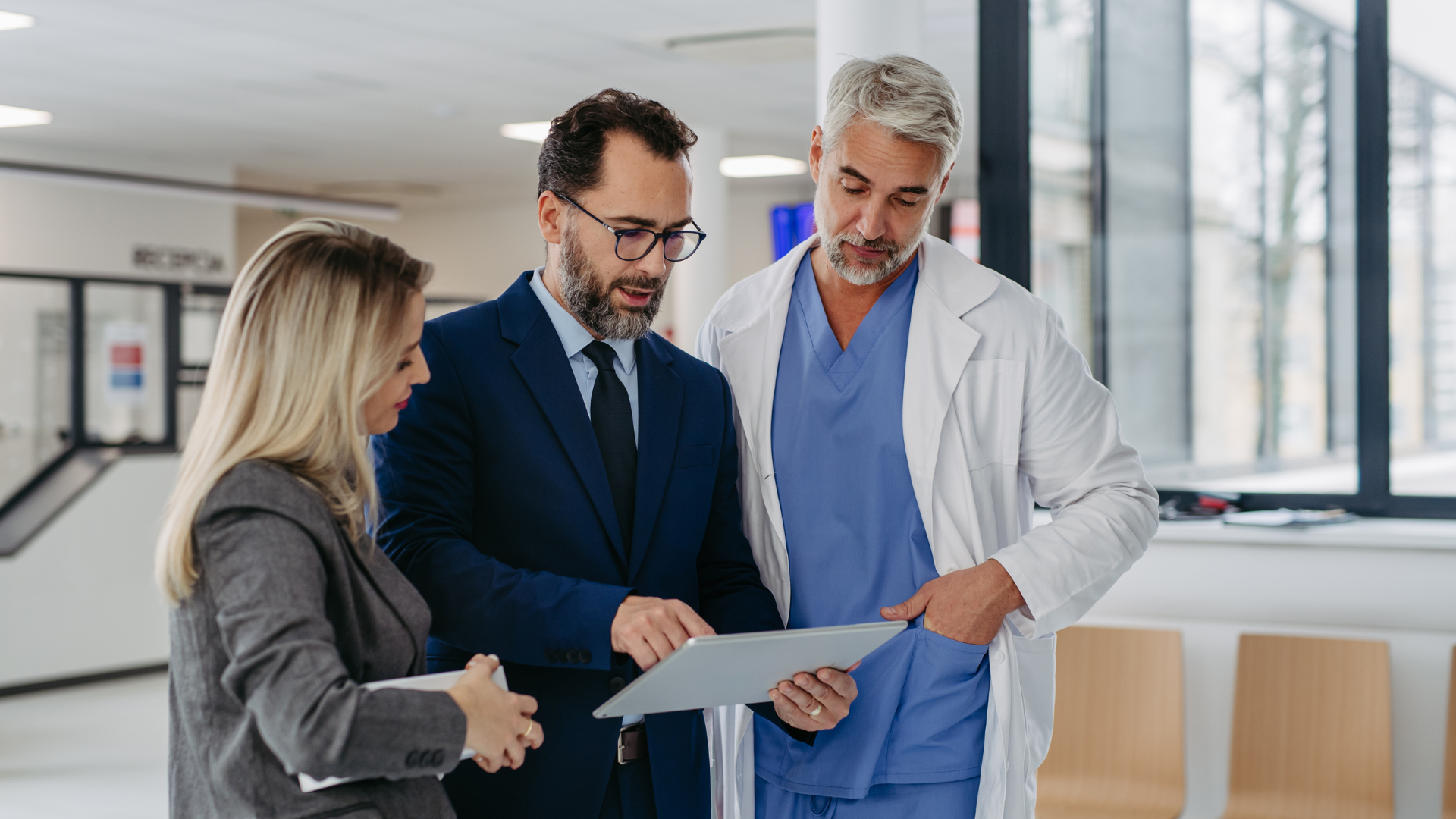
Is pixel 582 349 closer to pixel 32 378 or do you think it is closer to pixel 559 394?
pixel 559 394

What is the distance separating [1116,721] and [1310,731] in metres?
0.50

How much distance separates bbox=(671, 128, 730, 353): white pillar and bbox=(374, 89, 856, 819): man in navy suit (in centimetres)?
643

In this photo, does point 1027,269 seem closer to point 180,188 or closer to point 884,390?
point 884,390

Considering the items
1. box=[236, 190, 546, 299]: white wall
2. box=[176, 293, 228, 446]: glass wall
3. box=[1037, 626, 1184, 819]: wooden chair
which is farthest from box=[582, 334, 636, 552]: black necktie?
box=[236, 190, 546, 299]: white wall

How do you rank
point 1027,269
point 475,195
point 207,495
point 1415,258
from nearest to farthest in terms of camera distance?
point 207,495 → point 1415,258 → point 1027,269 → point 475,195

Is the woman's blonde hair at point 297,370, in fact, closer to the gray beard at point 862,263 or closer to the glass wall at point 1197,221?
the gray beard at point 862,263

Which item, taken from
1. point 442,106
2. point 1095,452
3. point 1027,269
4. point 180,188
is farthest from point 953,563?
point 180,188

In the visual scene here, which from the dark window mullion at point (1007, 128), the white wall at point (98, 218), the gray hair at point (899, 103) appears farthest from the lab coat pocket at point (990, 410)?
the white wall at point (98, 218)

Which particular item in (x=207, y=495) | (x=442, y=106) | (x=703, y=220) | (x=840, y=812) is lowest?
(x=840, y=812)

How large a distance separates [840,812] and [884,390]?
0.65m

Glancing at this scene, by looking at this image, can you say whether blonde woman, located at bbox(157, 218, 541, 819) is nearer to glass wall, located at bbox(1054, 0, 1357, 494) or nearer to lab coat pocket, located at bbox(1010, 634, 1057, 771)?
lab coat pocket, located at bbox(1010, 634, 1057, 771)

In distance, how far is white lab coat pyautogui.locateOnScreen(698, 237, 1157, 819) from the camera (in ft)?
6.32

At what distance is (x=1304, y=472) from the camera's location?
13.3 ft

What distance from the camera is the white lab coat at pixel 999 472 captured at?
→ 193 cm
